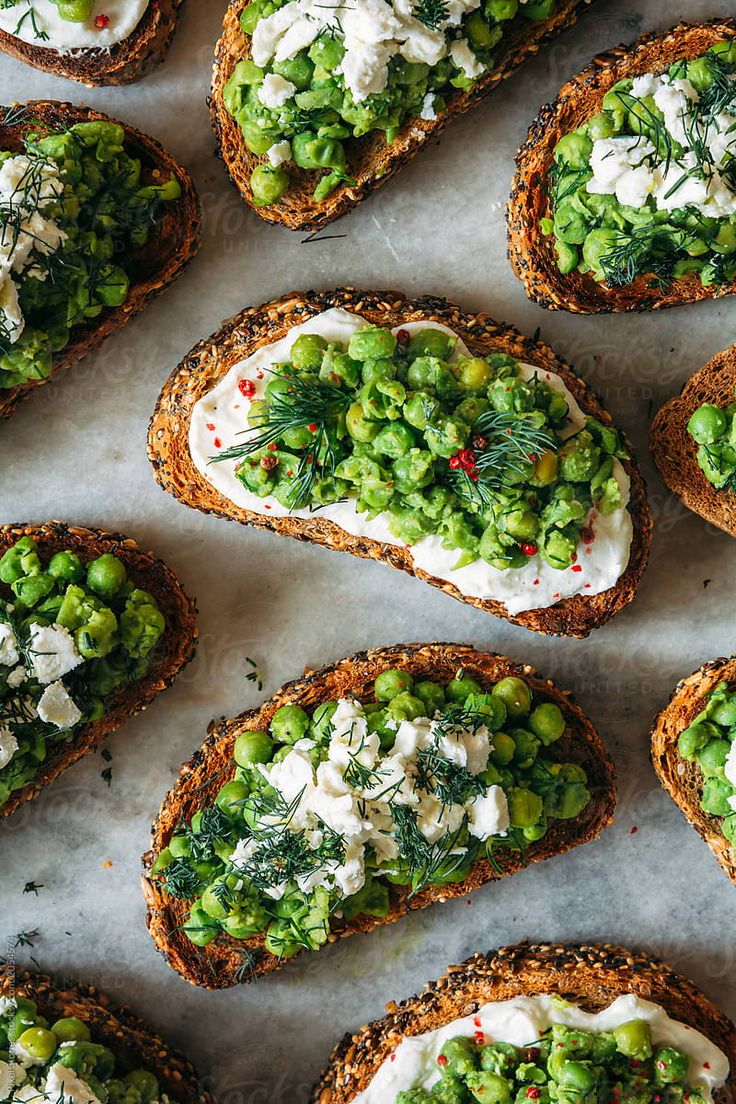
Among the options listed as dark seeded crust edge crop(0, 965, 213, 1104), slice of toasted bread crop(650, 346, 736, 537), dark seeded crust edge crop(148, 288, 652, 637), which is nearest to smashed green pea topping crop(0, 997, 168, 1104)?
dark seeded crust edge crop(0, 965, 213, 1104)

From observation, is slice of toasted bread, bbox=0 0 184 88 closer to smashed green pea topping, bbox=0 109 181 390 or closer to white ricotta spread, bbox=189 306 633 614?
smashed green pea topping, bbox=0 109 181 390

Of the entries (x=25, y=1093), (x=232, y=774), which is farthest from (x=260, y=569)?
(x=25, y=1093)

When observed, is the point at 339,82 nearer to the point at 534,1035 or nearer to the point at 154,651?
the point at 154,651

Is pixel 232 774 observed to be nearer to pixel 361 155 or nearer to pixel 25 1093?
pixel 25 1093

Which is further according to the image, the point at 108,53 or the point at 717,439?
the point at 108,53

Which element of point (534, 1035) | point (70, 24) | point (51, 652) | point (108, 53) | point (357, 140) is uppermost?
point (70, 24)

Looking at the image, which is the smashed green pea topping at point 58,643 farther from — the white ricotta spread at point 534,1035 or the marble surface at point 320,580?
the white ricotta spread at point 534,1035

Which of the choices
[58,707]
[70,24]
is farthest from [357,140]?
[58,707]
